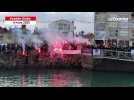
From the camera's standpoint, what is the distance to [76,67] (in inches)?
296

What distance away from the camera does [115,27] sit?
7453 millimetres

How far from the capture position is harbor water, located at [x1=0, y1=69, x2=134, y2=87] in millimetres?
7219

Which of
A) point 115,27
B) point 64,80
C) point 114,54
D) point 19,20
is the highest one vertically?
point 19,20

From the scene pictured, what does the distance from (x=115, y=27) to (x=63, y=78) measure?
102 cm

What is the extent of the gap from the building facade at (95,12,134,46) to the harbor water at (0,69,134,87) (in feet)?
1.57

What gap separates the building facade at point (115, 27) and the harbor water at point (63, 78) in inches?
18.9

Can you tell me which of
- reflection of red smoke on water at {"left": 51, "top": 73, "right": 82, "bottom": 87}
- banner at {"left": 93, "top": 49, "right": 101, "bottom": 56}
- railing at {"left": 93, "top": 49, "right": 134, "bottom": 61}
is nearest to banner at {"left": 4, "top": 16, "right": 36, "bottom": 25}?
reflection of red smoke on water at {"left": 51, "top": 73, "right": 82, "bottom": 87}

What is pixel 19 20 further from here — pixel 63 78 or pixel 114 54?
pixel 114 54

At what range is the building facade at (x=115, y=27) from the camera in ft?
23.9

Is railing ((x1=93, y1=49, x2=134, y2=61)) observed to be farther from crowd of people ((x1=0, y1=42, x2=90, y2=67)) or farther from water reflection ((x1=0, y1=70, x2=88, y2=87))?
water reflection ((x1=0, y1=70, x2=88, y2=87))

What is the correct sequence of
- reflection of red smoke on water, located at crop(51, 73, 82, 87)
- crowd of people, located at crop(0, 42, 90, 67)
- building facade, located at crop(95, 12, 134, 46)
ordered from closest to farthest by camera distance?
reflection of red smoke on water, located at crop(51, 73, 82, 87)
building facade, located at crop(95, 12, 134, 46)
crowd of people, located at crop(0, 42, 90, 67)

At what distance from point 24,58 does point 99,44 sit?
41.9 inches

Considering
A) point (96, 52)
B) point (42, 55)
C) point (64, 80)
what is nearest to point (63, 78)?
point (64, 80)
